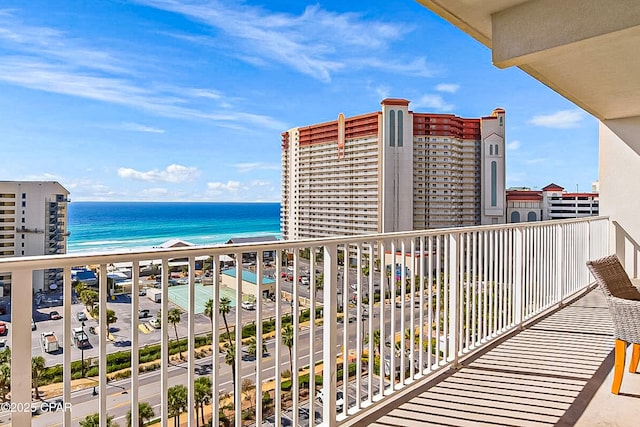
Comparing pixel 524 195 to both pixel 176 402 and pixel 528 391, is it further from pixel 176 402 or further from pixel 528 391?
pixel 176 402

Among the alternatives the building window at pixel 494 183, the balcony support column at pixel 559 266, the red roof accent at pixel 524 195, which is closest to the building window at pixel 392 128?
the building window at pixel 494 183

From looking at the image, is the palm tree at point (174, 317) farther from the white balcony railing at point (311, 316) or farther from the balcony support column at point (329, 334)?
the balcony support column at point (329, 334)

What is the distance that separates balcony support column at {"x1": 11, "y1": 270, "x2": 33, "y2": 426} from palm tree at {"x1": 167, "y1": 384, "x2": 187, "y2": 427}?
1.49ft

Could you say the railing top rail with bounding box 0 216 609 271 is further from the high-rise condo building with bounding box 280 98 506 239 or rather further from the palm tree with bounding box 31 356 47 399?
the high-rise condo building with bounding box 280 98 506 239

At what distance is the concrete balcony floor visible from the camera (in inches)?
84.0

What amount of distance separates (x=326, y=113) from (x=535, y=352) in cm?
4784

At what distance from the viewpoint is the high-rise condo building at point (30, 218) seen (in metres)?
4.72

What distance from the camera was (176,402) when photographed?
5.07 ft

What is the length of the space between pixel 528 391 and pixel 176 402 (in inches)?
79.7

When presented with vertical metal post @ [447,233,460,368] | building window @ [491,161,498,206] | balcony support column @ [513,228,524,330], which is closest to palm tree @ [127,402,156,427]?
vertical metal post @ [447,233,460,368]

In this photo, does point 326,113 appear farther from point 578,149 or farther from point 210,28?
point 578,149

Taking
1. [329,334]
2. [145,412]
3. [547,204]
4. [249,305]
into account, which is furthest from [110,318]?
[547,204]

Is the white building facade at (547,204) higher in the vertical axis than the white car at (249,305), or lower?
higher

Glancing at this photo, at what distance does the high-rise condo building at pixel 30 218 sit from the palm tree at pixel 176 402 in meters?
2.37
